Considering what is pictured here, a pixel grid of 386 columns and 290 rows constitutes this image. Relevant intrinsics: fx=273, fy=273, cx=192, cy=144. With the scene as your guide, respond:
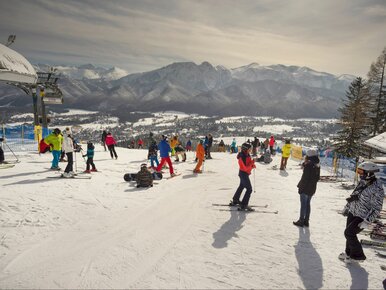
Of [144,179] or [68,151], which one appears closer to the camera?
[144,179]

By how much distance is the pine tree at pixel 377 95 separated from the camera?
29.3m

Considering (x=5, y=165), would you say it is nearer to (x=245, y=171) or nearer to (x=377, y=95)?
(x=245, y=171)

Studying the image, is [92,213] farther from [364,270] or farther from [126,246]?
[364,270]

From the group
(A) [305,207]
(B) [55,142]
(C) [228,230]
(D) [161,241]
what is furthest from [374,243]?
(B) [55,142]

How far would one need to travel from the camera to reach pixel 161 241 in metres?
6.02

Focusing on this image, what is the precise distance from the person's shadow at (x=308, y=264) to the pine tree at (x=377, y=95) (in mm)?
29426

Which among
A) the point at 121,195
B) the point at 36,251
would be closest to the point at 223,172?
the point at 121,195

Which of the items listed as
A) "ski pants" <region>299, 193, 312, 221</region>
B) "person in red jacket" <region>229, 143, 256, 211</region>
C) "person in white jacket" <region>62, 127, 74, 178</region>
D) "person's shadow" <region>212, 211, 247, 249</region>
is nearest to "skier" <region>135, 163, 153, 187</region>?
"person in white jacket" <region>62, 127, 74, 178</region>

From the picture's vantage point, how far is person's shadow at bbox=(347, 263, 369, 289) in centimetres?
461

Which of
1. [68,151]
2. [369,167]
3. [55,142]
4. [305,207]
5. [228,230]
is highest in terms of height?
[369,167]

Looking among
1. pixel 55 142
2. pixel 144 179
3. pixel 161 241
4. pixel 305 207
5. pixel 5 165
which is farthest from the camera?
pixel 5 165

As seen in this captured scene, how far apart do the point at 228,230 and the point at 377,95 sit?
104 ft

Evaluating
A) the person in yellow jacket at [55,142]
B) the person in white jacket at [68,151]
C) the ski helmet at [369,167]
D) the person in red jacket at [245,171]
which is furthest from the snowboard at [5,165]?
the ski helmet at [369,167]

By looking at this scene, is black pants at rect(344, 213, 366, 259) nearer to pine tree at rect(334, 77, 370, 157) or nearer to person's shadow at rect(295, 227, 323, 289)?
person's shadow at rect(295, 227, 323, 289)
